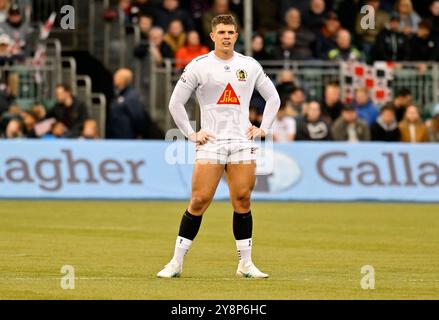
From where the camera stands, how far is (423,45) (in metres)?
31.9

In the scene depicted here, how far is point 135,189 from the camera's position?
26.5 m

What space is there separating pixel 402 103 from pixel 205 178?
1624 cm

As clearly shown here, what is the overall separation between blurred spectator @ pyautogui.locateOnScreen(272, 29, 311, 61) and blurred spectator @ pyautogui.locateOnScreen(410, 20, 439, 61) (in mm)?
2437

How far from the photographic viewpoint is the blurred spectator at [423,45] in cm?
3178

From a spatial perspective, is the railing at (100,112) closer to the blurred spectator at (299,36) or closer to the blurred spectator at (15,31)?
the blurred spectator at (15,31)

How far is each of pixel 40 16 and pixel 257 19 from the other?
512 cm

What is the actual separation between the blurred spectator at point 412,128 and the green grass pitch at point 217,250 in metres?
2.71

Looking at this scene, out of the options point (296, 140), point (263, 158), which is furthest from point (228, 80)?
point (296, 140)

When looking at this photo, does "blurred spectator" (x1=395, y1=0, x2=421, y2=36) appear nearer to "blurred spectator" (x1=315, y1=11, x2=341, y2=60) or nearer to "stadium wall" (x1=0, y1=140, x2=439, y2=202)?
"blurred spectator" (x1=315, y1=11, x2=341, y2=60)

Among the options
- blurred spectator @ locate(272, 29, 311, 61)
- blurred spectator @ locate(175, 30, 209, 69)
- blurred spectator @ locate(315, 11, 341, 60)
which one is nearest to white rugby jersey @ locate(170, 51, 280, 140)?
blurred spectator @ locate(175, 30, 209, 69)

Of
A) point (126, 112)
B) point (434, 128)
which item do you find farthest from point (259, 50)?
point (434, 128)

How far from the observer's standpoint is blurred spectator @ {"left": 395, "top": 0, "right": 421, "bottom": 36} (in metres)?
32.1
